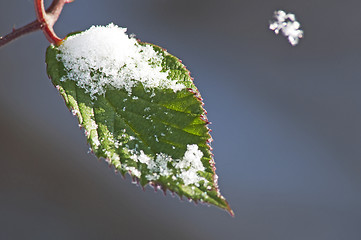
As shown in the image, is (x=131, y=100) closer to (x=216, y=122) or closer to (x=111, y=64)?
(x=111, y=64)

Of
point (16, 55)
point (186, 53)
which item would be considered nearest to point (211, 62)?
point (186, 53)

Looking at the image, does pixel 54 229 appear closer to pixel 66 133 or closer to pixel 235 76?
pixel 66 133

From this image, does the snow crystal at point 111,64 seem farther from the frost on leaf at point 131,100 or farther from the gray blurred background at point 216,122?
the gray blurred background at point 216,122

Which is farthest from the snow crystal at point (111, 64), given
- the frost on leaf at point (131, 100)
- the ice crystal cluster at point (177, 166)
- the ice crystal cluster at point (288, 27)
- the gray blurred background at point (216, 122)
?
the gray blurred background at point (216, 122)

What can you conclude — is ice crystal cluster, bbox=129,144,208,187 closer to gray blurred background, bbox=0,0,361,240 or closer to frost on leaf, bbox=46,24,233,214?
frost on leaf, bbox=46,24,233,214

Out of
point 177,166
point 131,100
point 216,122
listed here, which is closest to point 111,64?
point 131,100

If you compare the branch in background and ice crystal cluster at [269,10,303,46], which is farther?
ice crystal cluster at [269,10,303,46]

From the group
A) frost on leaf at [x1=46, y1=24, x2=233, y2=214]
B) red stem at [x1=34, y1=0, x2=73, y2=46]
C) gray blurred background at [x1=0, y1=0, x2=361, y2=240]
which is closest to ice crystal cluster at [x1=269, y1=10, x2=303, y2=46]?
frost on leaf at [x1=46, y1=24, x2=233, y2=214]

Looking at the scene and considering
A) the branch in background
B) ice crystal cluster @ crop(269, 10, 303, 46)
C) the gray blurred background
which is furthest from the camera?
the gray blurred background
